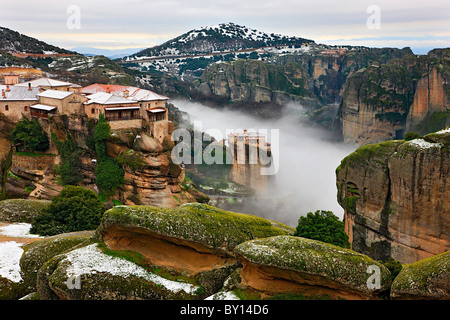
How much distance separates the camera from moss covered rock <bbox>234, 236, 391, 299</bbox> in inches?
484

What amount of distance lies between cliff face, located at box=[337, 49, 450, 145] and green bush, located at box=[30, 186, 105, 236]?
193 feet

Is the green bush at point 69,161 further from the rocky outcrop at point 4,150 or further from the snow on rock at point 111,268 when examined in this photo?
the snow on rock at point 111,268

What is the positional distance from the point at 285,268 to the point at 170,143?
1151 inches

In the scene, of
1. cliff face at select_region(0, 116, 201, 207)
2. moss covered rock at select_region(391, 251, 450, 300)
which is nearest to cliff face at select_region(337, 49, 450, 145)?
cliff face at select_region(0, 116, 201, 207)

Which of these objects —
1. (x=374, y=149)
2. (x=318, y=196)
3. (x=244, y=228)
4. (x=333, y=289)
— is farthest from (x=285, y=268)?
(x=318, y=196)

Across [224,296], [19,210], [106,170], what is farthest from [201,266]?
[106,170]

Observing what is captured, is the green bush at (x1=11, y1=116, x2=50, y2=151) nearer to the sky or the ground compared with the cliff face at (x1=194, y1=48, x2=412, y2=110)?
nearer to the ground

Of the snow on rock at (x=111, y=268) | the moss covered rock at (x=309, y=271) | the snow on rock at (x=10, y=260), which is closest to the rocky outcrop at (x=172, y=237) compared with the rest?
the snow on rock at (x=111, y=268)

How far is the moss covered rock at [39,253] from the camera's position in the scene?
15.8 m

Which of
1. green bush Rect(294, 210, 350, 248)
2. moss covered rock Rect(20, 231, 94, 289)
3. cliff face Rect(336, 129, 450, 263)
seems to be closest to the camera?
moss covered rock Rect(20, 231, 94, 289)

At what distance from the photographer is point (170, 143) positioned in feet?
133

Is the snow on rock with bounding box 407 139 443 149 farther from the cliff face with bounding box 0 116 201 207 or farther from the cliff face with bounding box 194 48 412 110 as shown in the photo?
the cliff face with bounding box 194 48 412 110

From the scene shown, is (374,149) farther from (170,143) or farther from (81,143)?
(81,143)

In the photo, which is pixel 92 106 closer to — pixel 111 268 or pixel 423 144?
pixel 423 144
